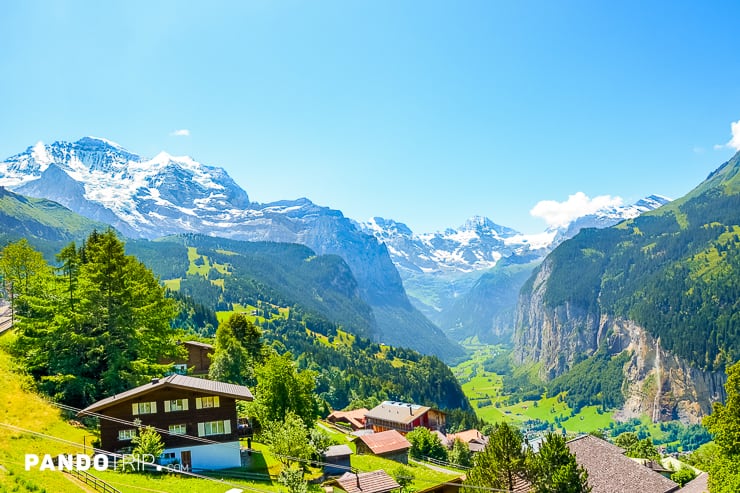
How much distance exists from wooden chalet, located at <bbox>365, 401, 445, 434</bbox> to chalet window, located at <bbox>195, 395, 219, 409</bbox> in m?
82.6

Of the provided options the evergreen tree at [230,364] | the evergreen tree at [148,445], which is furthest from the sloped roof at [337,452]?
the evergreen tree at [230,364]

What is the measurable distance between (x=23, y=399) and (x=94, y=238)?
24.9 metres

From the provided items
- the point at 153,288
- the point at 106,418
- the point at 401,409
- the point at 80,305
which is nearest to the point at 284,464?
the point at 106,418

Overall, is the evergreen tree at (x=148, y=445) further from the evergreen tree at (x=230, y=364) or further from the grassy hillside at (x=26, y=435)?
the evergreen tree at (x=230, y=364)

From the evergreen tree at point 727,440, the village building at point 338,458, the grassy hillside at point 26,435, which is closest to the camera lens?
the grassy hillside at point 26,435

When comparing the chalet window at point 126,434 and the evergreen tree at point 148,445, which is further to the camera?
the chalet window at point 126,434

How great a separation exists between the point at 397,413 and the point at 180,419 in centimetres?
8993

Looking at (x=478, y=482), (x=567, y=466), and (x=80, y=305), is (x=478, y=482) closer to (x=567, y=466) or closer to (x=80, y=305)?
(x=567, y=466)

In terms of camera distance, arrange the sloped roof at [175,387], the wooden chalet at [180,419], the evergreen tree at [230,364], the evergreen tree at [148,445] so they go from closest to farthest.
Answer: the evergreen tree at [148,445] < the sloped roof at [175,387] < the wooden chalet at [180,419] < the evergreen tree at [230,364]

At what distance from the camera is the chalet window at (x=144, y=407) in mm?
48594

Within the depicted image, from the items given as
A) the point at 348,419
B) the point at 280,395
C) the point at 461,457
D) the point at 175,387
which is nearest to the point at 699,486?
the point at 280,395

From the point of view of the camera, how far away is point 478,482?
142 ft

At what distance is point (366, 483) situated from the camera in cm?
4841

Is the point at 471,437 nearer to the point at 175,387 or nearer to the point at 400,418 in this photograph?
the point at 400,418
